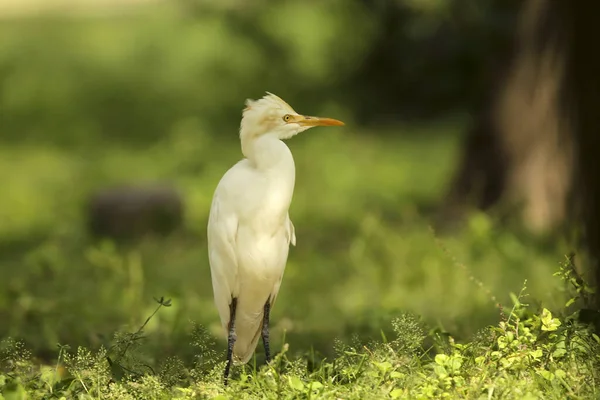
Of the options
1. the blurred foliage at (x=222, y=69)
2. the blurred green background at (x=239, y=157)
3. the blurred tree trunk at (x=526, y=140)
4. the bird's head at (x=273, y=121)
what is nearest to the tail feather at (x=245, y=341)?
the blurred green background at (x=239, y=157)

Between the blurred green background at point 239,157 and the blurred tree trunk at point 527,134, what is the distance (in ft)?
1.56

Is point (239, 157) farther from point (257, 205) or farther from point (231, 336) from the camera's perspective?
point (257, 205)

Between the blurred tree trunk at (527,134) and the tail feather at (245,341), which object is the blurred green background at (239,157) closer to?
the blurred tree trunk at (527,134)

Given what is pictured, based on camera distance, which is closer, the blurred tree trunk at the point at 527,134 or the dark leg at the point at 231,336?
the dark leg at the point at 231,336

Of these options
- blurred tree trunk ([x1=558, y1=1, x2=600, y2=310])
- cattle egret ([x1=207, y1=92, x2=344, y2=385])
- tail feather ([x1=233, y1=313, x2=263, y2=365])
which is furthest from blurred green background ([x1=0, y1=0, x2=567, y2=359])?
blurred tree trunk ([x1=558, y1=1, x2=600, y2=310])

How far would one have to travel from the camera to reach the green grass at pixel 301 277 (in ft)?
12.5

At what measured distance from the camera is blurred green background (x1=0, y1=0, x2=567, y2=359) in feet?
20.0

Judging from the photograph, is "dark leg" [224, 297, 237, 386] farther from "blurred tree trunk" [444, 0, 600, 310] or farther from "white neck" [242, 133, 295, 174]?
"blurred tree trunk" [444, 0, 600, 310]

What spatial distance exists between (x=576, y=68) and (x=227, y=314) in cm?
160

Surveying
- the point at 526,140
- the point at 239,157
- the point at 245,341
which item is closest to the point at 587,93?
the point at 245,341

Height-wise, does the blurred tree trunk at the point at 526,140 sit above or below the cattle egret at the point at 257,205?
below

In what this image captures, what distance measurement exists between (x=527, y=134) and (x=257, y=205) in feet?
16.4

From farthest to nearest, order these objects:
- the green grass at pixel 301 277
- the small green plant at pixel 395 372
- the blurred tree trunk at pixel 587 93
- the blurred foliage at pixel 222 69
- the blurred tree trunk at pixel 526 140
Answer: the blurred foliage at pixel 222 69 → the blurred tree trunk at pixel 526 140 → the green grass at pixel 301 277 → the small green plant at pixel 395 372 → the blurred tree trunk at pixel 587 93

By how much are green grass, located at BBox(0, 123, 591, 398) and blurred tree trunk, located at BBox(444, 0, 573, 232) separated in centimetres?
56
